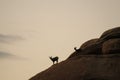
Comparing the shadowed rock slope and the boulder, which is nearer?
the shadowed rock slope

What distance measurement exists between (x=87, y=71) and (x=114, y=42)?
8.09 m

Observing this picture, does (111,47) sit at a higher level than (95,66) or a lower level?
higher

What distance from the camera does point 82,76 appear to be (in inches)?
1064

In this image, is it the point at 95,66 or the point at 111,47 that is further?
the point at 111,47

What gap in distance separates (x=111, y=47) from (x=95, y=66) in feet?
21.1

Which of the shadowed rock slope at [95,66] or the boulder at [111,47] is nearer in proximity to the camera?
the shadowed rock slope at [95,66]

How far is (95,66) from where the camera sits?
92.0 ft

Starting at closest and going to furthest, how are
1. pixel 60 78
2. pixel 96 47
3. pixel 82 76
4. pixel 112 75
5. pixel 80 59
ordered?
pixel 112 75
pixel 82 76
pixel 60 78
pixel 80 59
pixel 96 47

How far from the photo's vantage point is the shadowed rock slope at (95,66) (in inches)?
1030

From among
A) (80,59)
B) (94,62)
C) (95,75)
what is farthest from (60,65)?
(95,75)

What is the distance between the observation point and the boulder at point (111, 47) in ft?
107

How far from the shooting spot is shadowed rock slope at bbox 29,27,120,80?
26.2 metres

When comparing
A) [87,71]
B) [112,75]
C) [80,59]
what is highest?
[80,59]

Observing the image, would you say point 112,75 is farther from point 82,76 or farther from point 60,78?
point 60,78
